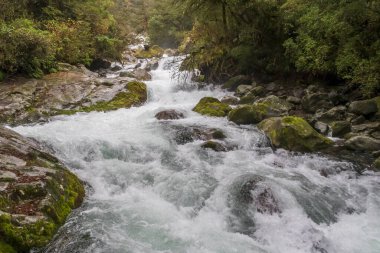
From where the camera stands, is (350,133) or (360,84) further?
(360,84)

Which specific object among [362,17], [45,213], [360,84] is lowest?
[45,213]

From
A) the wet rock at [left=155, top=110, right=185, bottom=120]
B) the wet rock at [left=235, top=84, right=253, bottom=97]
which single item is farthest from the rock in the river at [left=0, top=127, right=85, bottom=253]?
the wet rock at [left=235, top=84, right=253, bottom=97]

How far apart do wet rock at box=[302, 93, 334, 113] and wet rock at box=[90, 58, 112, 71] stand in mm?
12795

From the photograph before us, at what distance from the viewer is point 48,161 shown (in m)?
6.94

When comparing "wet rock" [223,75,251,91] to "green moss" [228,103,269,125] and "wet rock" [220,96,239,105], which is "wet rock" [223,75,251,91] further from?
"green moss" [228,103,269,125]

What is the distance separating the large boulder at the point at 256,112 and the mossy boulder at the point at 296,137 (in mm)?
1674

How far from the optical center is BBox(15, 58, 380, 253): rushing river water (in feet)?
18.4

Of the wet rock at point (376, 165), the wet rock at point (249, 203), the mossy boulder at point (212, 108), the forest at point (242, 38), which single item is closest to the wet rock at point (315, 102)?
the forest at point (242, 38)

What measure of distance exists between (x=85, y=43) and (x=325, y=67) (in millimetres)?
12493

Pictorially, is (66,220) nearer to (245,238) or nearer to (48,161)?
(48,161)

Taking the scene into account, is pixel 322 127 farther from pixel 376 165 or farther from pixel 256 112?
pixel 376 165

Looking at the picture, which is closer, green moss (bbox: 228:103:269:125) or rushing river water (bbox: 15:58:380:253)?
rushing river water (bbox: 15:58:380:253)

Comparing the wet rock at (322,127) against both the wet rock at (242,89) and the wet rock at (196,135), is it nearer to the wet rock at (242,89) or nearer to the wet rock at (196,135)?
the wet rock at (196,135)

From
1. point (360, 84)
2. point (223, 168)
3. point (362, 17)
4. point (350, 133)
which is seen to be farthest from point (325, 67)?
point (223, 168)
